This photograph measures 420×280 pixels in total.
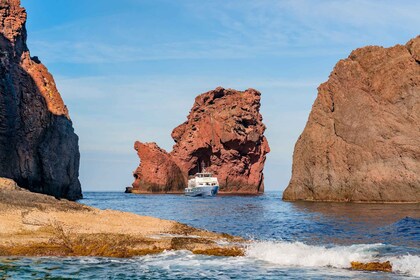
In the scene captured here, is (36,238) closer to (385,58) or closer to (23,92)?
(23,92)

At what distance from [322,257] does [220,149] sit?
6763 inches

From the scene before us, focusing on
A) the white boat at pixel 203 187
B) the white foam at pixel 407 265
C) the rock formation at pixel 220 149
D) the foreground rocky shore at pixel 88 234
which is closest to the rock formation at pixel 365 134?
the white boat at pixel 203 187

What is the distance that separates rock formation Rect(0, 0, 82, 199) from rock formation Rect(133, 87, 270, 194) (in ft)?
245

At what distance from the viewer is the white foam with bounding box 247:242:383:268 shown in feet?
68.6

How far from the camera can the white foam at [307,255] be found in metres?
20.9

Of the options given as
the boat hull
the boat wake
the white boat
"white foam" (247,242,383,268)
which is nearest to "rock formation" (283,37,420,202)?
the boat hull

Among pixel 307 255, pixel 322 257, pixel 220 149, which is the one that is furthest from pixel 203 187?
pixel 322 257

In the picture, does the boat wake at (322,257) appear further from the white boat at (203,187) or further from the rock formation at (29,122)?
the white boat at (203,187)

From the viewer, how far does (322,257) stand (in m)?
21.2

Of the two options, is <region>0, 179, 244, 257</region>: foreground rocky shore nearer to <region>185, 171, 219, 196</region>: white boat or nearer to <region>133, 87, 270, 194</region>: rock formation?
<region>185, 171, 219, 196</region>: white boat

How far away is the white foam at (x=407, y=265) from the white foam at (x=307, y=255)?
1.41m

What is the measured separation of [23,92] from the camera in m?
102

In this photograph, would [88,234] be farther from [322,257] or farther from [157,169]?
[157,169]

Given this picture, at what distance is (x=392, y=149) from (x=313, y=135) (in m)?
18.3
